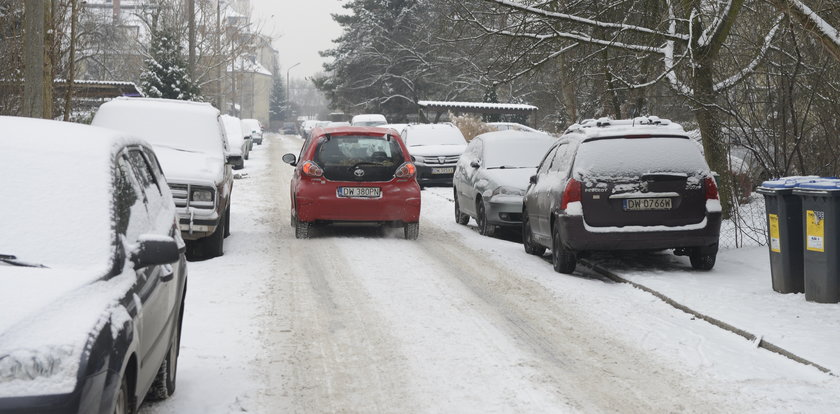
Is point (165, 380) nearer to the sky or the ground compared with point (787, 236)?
nearer to the ground

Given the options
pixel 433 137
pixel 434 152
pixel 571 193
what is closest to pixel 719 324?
pixel 571 193

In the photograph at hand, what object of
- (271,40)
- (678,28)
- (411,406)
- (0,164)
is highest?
(271,40)

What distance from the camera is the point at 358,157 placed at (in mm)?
14352

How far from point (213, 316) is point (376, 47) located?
59386mm

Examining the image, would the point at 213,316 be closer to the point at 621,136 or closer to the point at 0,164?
the point at 0,164

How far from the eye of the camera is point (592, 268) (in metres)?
12.2

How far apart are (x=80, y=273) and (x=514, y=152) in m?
13.6

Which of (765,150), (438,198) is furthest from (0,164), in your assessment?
(438,198)

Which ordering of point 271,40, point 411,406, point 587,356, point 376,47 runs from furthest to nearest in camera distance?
point 376,47
point 271,40
point 587,356
point 411,406

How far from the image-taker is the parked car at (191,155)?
39.7ft

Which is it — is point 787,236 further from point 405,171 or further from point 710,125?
point 405,171

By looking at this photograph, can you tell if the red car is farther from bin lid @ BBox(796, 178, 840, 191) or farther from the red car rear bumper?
bin lid @ BBox(796, 178, 840, 191)

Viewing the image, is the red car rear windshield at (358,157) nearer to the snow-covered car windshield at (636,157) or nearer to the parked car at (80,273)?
the snow-covered car windshield at (636,157)

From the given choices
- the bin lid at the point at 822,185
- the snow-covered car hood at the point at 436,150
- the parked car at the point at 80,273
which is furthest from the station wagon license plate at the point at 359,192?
the snow-covered car hood at the point at 436,150
